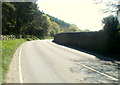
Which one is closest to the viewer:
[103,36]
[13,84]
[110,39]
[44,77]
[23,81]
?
[13,84]

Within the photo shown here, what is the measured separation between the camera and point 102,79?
31.0 feet

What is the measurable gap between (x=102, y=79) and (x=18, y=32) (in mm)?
64274

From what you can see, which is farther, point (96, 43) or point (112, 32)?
point (96, 43)

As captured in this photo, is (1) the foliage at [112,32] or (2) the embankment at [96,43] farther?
(2) the embankment at [96,43]

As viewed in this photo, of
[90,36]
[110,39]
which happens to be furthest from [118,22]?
[90,36]

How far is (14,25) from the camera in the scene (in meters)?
65.8

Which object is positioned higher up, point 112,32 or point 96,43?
point 112,32

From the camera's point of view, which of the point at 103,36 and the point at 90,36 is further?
the point at 90,36

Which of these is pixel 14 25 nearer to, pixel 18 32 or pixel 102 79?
pixel 18 32

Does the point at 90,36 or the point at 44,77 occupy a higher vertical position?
the point at 90,36

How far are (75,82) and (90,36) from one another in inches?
719

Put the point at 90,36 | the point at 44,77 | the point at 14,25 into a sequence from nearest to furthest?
the point at 44,77, the point at 90,36, the point at 14,25

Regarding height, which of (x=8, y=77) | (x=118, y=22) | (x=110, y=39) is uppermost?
(x=118, y=22)

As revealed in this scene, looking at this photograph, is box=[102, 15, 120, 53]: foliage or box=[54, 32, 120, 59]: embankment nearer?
box=[102, 15, 120, 53]: foliage
